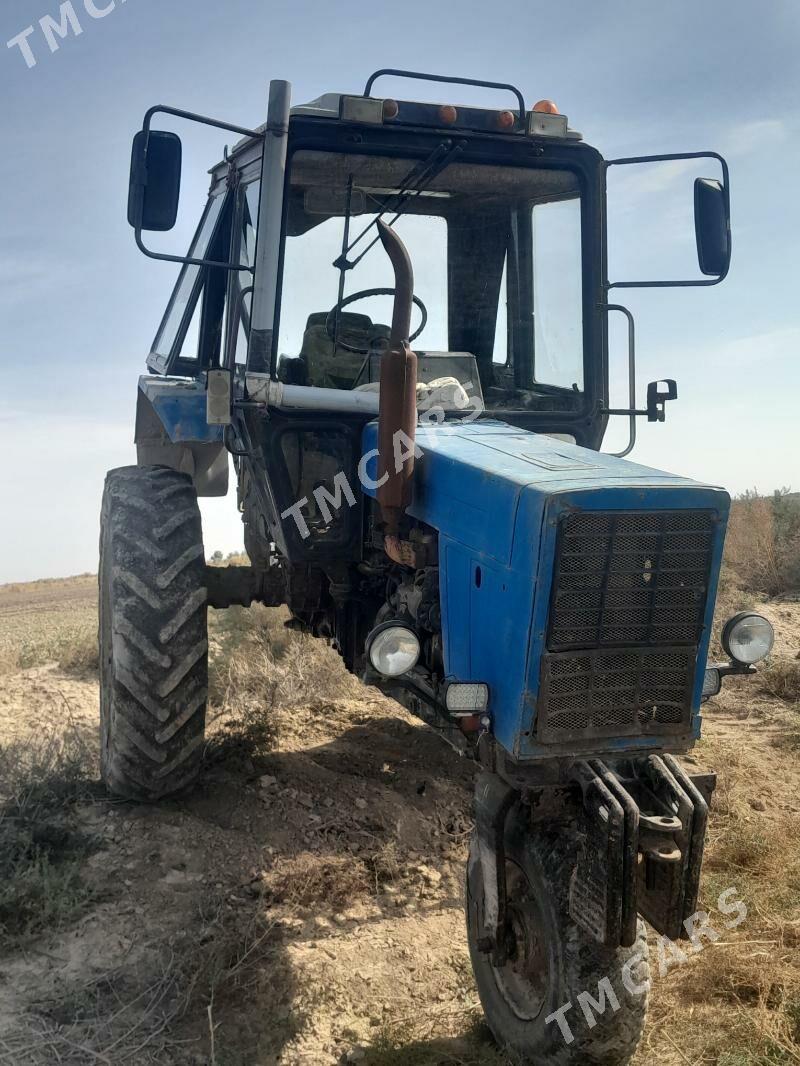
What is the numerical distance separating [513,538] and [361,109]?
2.10 m

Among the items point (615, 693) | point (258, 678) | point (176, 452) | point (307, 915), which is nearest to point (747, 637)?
point (615, 693)

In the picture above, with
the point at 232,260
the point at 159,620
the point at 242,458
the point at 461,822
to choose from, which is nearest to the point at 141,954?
the point at 159,620

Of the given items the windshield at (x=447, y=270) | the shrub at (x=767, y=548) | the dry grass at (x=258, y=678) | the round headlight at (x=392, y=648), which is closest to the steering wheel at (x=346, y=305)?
the windshield at (x=447, y=270)

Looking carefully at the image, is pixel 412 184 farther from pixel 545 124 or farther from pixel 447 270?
pixel 545 124

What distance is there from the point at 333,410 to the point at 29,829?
2095 mm

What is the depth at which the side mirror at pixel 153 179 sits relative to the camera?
3510mm

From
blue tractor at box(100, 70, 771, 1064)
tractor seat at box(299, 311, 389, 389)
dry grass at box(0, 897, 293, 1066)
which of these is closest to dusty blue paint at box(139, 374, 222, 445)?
blue tractor at box(100, 70, 771, 1064)

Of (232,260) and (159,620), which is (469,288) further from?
(159,620)

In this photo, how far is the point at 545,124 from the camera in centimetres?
414

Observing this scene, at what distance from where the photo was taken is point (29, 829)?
3.91 metres

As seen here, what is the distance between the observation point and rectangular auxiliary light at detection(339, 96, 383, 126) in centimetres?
386

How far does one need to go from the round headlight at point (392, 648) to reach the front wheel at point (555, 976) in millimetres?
557

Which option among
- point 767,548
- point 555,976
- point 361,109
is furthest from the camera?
point 767,548

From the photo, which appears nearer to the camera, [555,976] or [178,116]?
[555,976]
